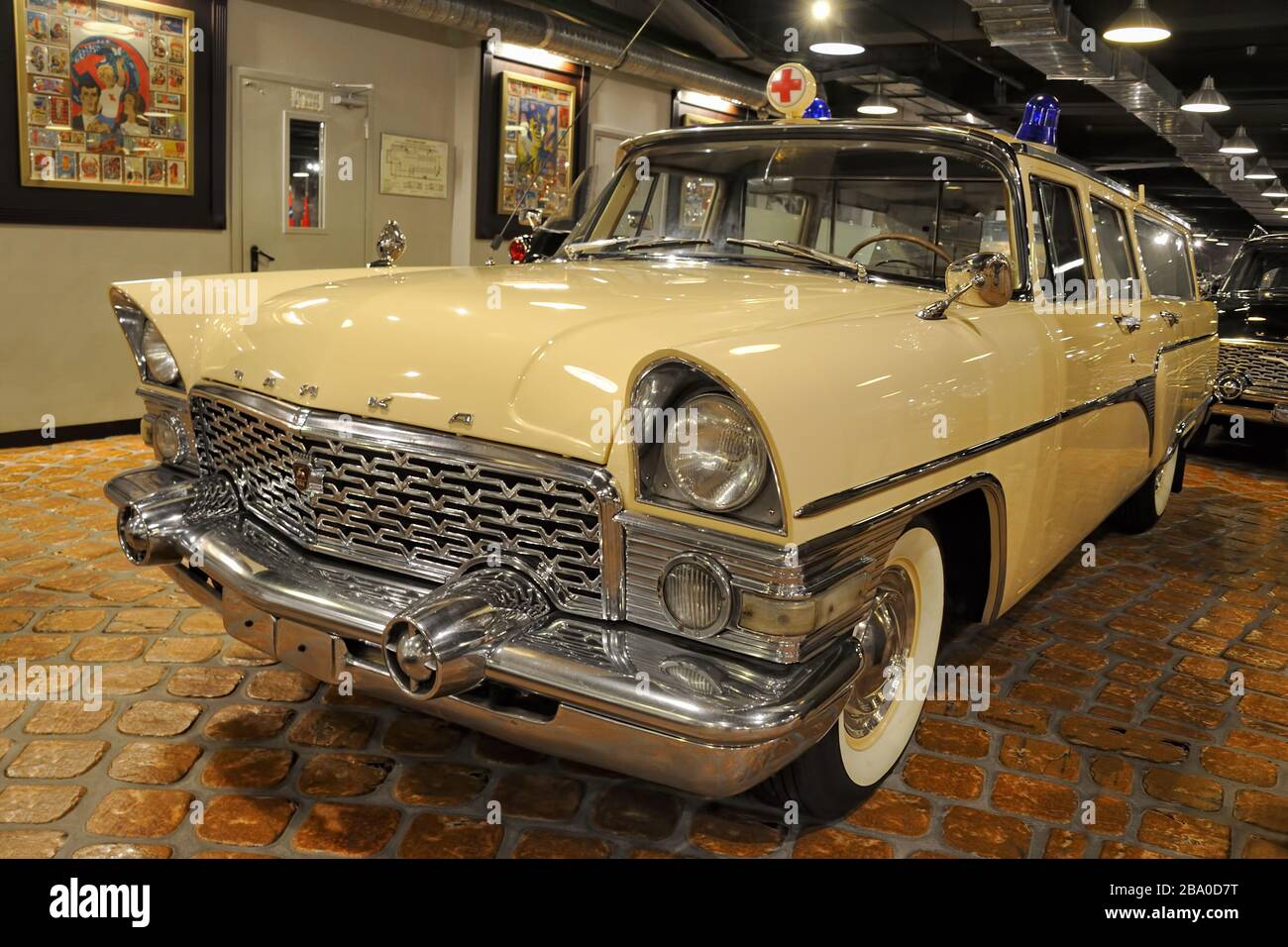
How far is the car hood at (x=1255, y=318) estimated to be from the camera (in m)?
7.46

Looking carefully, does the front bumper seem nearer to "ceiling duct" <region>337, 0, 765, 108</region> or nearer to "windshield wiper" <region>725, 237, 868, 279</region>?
"windshield wiper" <region>725, 237, 868, 279</region>

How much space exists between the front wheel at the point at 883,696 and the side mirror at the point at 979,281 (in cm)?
49

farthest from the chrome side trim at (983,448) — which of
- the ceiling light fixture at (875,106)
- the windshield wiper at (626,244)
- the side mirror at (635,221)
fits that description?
the ceiling light fixture at (875,106)

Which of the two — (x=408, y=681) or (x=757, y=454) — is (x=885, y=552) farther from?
(x=408, y=681)

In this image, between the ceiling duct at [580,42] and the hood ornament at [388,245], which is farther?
the ceiling duct at [580,42]

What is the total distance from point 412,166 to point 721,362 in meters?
6.78

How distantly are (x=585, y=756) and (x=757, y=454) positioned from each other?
635 millimetres

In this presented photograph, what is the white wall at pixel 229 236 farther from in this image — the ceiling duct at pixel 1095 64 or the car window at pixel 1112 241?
the car window at pixel 1112 241

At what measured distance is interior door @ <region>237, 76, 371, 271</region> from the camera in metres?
6.93

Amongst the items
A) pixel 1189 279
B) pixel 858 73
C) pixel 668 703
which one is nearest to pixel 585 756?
pixel 668 703

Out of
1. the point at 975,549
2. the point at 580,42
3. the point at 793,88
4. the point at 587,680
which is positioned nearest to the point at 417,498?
the point at 587,680

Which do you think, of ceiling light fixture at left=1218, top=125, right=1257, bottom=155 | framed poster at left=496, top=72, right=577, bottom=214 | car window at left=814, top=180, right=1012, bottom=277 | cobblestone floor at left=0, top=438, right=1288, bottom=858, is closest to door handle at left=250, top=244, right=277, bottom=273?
framed poster at left=496, top=72, right=577, bottom=214

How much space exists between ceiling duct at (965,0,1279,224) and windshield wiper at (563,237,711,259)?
561cm

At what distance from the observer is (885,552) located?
2.12 metres
